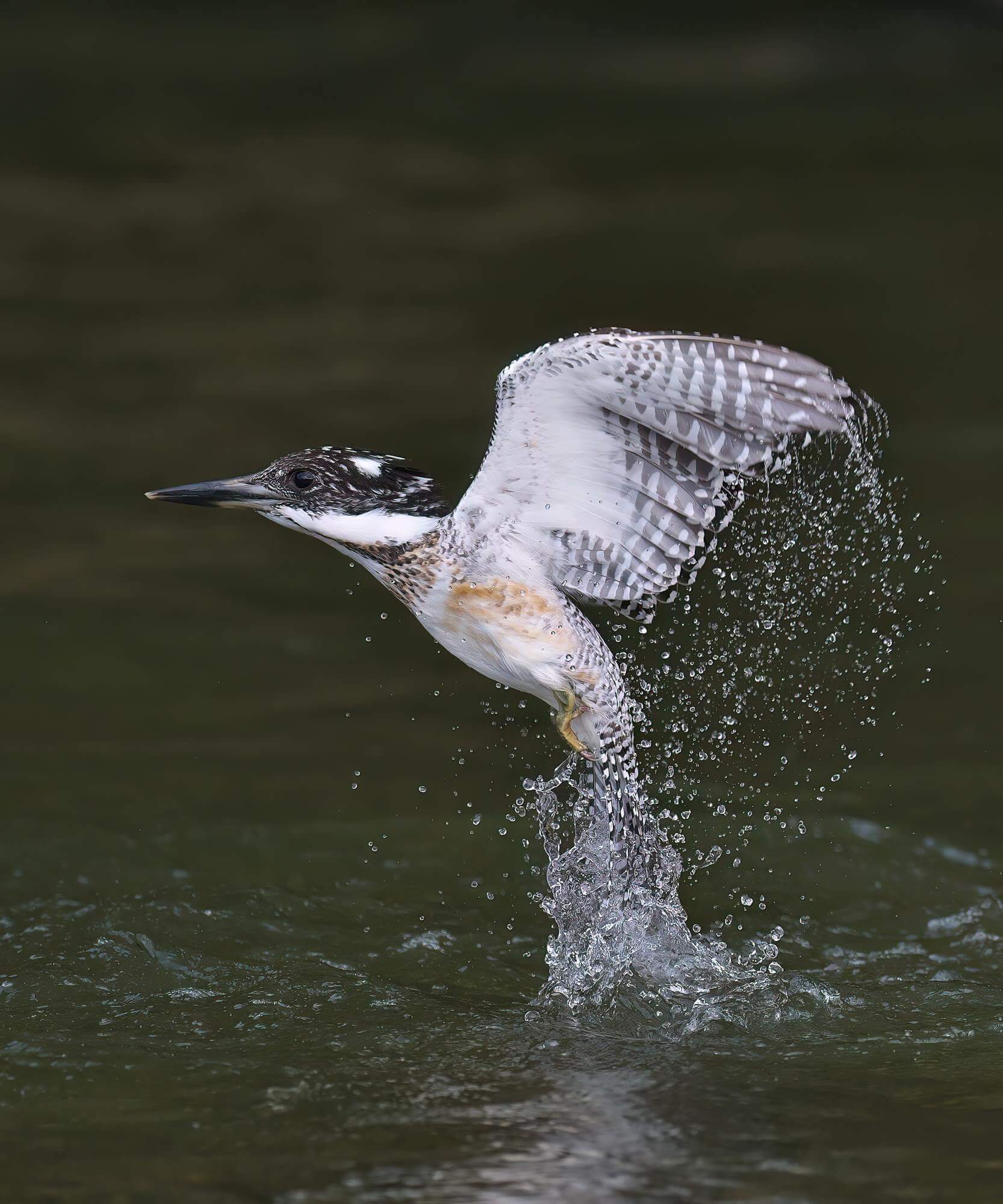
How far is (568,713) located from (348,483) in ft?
2.36

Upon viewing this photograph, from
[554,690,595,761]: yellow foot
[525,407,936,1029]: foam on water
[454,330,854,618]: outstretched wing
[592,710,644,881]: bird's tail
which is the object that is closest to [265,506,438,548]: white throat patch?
[454,330,854,618]: outstretched wing

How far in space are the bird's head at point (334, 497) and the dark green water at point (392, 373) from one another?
3.85 ft

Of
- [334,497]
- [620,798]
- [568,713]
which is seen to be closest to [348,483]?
[334,497]

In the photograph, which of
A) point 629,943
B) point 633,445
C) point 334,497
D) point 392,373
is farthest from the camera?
point 392,373

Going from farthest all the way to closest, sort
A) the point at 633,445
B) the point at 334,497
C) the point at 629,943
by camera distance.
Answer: the point at 629,943 → the point at 334,497 → the point at 633,445

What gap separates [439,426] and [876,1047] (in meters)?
2.63

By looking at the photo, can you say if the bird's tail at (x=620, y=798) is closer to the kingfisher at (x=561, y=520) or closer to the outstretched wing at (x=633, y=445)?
the kingfisher at (x=561, y=520)

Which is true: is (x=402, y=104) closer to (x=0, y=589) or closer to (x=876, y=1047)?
(x=0, y=589)

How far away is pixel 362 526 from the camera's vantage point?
10.9 ft

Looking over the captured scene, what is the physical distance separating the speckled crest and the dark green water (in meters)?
1.21

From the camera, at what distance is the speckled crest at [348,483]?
3.31m

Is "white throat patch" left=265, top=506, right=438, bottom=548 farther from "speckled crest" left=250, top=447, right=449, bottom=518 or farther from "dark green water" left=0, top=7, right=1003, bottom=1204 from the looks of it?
"dark green water" left=0, top=7, right=1003, bottom=1204

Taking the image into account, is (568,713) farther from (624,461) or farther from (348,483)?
(348,483)

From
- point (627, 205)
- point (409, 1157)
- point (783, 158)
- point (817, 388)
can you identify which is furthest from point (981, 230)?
point (409, 1157)
